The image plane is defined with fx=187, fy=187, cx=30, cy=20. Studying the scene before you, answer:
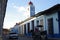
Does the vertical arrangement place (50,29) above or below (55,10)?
below

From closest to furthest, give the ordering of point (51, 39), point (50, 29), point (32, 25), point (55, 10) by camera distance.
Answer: point (51, 39) → point (55, 10) → point (50, 29) → point (32, 25)

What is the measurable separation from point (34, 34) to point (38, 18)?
19.3ft

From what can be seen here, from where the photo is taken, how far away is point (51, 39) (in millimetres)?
18578

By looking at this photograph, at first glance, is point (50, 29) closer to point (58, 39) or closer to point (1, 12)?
point (58, 39)

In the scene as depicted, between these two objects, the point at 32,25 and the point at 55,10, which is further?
the point at 32,25

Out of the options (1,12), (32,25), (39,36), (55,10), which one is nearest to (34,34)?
(39,36)

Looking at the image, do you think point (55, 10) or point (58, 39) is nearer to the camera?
point (58, 39)

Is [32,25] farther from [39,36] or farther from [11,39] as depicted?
[39,36]

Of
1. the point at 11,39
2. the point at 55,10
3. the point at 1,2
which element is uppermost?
the point at 55,10

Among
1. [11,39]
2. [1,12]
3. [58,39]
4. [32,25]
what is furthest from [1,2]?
[11,39]

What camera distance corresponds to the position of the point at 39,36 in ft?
62.5

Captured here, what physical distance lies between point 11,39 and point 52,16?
1111 cm

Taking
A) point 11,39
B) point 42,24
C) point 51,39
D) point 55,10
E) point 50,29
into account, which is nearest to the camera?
point 51,39

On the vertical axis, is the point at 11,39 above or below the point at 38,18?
below
